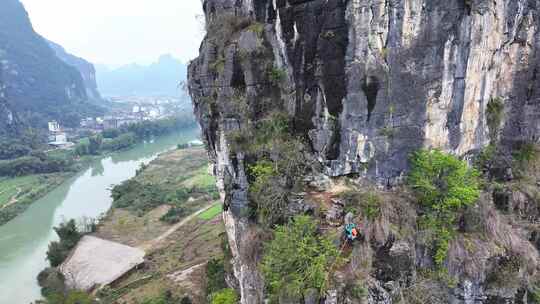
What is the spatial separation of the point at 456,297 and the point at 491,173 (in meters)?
3.33

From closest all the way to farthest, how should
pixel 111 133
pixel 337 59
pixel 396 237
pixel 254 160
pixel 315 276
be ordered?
pixel 315 276
pixel 396 237
pixel 337 59
pixel 254 160
pixel 111 133

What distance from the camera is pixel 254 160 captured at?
8.65 metres

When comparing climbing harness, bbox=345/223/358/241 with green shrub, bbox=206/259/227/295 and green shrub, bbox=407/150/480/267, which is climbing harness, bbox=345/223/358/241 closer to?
green shrub, bbox=407/150/480/267

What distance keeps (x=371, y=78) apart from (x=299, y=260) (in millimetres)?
4269

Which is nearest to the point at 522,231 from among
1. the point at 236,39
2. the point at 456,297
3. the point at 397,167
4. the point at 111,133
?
the point at 456,297

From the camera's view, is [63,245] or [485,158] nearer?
[485,158]

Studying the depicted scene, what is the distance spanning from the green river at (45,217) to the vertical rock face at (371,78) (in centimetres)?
1568

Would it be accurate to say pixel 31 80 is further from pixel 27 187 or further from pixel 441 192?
pixel 441 192

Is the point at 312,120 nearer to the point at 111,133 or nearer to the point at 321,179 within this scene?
the point at 321,179

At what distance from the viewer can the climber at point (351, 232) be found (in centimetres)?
725

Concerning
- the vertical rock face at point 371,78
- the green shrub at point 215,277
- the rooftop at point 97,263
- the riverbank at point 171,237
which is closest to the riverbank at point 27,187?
the riverbank at point 171,237

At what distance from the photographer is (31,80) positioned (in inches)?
A: 3282

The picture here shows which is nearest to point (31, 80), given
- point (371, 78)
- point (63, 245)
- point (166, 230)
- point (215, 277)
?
point (166, 230)

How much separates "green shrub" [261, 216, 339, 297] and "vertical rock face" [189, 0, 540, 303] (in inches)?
42.6
